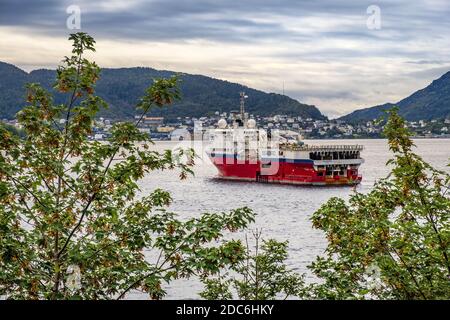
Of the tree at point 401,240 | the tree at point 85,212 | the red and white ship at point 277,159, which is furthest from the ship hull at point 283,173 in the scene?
the tree at point 85,212

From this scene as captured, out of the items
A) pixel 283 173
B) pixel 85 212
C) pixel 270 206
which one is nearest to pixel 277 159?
pixel 283 173

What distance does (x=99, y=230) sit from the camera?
10.8 m

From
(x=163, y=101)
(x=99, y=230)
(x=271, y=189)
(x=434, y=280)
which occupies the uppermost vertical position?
(x=163, y=101)

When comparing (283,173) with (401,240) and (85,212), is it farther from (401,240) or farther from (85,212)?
(401,240)

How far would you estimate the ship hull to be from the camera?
9862 centimetres

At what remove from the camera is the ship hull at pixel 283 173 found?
98.6 m

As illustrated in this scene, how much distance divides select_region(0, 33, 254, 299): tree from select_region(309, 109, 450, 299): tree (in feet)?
6.92

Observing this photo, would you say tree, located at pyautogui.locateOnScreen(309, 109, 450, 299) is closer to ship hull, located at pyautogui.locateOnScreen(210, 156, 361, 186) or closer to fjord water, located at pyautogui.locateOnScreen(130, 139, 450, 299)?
fjord water, located at pyautogui.locateOnScreen(130, 139, 450, 299)

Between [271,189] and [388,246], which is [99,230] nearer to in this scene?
[388,246]

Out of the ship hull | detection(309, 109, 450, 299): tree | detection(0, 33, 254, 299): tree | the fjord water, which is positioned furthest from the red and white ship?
detection(0, 33, 254, 299): tree

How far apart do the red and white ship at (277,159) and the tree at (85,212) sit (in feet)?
274

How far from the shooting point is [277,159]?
103m
